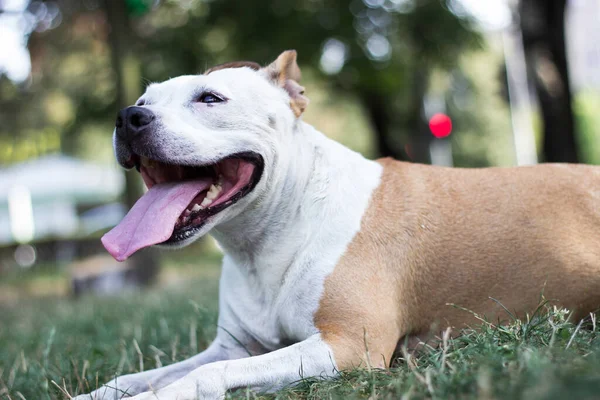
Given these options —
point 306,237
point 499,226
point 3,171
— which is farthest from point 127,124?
point 3,171

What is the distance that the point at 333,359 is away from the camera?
2.74 metres

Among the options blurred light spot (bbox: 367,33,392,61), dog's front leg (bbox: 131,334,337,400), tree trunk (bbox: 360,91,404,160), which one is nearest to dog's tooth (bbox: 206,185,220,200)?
dog's front leg (bbox: 131,334,337,400)

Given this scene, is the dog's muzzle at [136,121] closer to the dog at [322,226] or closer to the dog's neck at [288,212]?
the dog at [322,226]

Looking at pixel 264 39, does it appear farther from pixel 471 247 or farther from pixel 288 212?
pixel 471 247

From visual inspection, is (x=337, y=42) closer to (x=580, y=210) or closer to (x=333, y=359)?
(x=580, y=210)

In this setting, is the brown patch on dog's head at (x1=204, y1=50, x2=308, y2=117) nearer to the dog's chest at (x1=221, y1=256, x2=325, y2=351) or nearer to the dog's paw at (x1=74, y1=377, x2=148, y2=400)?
the dog's chest at (x1=221, y1=256, x2=325, y2=351)

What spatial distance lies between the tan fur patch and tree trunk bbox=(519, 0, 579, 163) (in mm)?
6418

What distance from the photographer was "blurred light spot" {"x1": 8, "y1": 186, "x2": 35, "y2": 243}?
28047mm

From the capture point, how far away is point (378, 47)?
487 inches

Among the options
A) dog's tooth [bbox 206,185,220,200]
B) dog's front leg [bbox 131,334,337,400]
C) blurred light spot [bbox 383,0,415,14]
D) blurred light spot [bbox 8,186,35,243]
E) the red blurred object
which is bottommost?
blurred light spot [bbox 8,186,35,243]

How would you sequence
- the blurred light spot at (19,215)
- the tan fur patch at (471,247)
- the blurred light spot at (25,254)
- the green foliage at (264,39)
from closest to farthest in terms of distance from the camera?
the tan fur patch at (471,247) < the green foliage at (264,39) < the blurred light spot at (25,254) < the blurred light spot at (19,215)

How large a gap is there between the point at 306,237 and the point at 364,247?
30 centimetres

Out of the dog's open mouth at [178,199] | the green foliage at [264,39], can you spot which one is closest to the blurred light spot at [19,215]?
the green foliage at [264,39]

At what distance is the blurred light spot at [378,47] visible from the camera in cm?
1216
